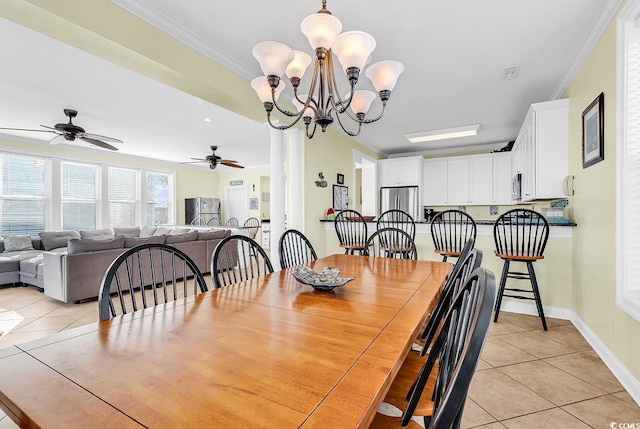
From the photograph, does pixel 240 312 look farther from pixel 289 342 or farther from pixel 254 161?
pixel 254 161

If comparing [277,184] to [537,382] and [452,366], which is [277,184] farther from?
[452,366]

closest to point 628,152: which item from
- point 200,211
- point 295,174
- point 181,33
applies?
point 295,174

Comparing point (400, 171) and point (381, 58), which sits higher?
point (381, 58)

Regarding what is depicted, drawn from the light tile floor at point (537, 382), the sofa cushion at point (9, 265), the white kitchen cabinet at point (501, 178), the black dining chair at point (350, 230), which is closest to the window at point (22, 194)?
the sofa cushion at point (9, 265)

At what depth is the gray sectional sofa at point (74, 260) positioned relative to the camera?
3.67 metres

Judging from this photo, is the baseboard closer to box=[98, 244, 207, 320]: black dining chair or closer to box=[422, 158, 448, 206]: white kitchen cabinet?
box=[98, 244, 207, 320]: black dining chair

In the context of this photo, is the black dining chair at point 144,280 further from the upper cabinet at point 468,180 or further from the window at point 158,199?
the upper cabinet at point 468,180

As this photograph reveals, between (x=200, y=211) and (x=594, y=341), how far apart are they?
8.35 m

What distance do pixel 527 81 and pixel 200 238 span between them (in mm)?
5054

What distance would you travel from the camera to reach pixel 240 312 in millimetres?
1157

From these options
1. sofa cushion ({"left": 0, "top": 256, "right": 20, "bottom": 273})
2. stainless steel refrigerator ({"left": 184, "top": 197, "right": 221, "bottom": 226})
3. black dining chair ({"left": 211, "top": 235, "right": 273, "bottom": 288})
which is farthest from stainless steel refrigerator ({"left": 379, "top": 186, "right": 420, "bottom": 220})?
sofa cushion ({"left": 0, "top": 256, "right": 20, "bottom": 273})

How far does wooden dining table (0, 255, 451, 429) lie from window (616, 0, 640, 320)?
1.63 meters

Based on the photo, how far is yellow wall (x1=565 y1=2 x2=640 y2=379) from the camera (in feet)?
6.75

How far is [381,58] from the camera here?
2.79 metres
